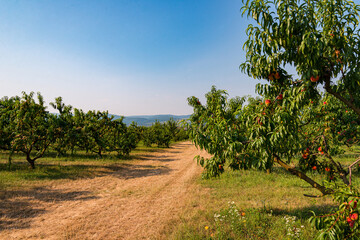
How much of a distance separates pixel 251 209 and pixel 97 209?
6.77 m

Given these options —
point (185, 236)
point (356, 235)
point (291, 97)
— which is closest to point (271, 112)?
point (291, 97)

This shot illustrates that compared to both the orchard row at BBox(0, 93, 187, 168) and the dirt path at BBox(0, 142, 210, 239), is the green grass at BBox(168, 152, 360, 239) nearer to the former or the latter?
the dirt path at BBox(0, 142, 210, 239)

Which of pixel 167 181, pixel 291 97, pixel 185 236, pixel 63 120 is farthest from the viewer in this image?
pixel 63 120

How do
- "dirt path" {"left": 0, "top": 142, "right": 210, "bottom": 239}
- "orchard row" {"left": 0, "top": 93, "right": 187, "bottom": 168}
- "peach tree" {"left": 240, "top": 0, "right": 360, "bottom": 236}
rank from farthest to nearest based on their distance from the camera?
"orchard row" {"left": 0, "top": 93, "right": 187, "bottom": 168} → "dirt path" {"left": 0, "top": 142, "right": 210, "bottom": 239} → "peach tree" {"left": 240, "top": 0, "right": 360, "bottom": 236}

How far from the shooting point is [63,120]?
48.5 feet

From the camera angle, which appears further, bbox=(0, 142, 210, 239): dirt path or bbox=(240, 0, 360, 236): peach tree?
bbox=(0, 142, 210, 239): dirt path

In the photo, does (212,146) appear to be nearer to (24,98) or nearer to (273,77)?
(273,77)

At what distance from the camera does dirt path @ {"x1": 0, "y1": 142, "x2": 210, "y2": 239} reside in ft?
20.2

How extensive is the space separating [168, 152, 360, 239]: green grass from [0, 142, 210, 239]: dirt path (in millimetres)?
1014

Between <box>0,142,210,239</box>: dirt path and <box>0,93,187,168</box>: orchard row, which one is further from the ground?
<box>0,93,187,168</box>: orchard row

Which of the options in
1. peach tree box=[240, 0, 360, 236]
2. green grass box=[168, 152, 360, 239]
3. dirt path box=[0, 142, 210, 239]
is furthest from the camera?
dirt path box=[0, 142, 210, 239]

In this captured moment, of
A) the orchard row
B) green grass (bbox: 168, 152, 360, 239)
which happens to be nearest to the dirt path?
green grass (bbox: 168, 152, 360, 239)

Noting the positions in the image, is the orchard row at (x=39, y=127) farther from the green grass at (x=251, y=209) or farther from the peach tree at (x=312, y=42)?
the peach tree at (x=312, y=42)

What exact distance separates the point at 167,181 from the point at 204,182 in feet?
8.76
